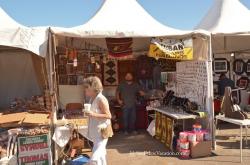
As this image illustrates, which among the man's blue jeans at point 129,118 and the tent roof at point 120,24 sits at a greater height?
the tent roof at point 120,24

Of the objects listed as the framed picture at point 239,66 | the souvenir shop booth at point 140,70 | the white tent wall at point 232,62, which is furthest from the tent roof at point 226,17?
the souvenir shop booth at point 140,70

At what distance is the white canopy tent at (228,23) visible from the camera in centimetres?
1158

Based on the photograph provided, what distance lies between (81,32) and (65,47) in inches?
114

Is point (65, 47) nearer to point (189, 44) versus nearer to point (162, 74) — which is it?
point (162, 74)

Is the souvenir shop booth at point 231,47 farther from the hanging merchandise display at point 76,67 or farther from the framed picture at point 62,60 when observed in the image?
the framed picture at point 62,60

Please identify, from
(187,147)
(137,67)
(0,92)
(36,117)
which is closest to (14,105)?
(0,92)

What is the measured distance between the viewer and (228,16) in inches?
468

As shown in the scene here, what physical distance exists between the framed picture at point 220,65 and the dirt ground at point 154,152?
12.1ft

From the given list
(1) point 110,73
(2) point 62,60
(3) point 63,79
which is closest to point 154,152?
(1) point 110,73

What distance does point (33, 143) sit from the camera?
20.5ft

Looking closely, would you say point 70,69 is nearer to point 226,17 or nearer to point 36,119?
point 36,119

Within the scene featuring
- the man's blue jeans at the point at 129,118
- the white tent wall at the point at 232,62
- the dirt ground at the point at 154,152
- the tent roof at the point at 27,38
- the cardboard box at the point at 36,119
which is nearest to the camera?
the tent roof at the point at 27,38

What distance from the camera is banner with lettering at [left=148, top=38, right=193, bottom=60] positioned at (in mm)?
7395

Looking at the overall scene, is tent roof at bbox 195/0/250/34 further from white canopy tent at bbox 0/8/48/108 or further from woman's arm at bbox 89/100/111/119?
woman's arm at bbox 89/100/111/119
